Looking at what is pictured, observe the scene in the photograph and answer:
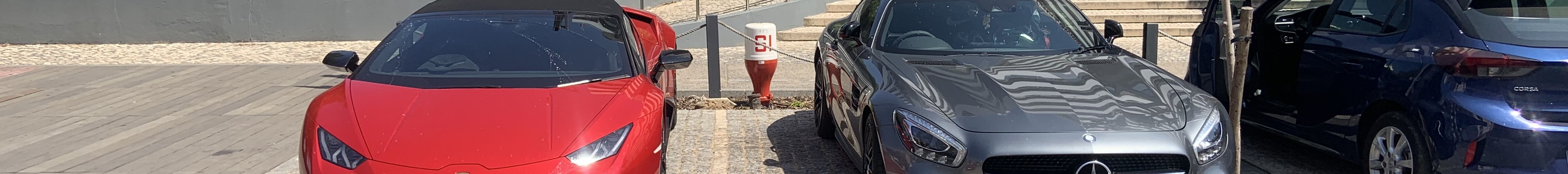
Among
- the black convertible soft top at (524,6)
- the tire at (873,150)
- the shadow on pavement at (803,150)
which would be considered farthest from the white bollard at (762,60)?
the tire at (873,150)

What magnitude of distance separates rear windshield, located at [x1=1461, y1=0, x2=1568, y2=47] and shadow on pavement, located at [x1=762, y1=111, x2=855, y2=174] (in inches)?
97.5

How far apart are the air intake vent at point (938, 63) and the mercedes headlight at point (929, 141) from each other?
87cm

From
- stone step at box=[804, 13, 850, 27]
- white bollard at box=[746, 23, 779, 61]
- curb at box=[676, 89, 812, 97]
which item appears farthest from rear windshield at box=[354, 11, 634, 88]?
stone step at box=[804, 13, 850, 27]

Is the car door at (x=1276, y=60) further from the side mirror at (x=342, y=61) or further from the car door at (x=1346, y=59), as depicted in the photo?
the side mirror at (x=342, y=61)

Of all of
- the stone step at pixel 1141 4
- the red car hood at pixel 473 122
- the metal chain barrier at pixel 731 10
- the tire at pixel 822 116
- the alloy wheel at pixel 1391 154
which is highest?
the red car hood at pixel 473 122

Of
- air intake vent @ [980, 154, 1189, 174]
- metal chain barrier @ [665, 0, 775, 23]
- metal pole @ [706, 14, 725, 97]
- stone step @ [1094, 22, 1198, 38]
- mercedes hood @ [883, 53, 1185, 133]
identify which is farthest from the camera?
metal chain barrier @ [665, 0, 775, 23]

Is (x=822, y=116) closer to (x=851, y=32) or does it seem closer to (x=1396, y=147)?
(x=851, y=32)

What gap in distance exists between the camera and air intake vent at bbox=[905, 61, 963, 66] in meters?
5.12

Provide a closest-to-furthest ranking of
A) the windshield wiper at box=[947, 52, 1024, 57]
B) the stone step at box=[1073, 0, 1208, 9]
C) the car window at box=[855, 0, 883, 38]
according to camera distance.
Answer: the windshield wiper at box=[947, 52, 1024, 57] < the car window at box=[855, 0, 883, 38] < the stone step at box=[1073, 0, 1208, 9]

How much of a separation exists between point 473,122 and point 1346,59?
11.0ft

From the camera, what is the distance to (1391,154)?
4359 millimetres

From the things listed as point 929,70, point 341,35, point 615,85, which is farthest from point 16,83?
point 929,70

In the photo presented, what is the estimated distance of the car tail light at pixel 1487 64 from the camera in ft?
12.7

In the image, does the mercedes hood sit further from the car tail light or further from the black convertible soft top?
the black convertible soft top
